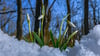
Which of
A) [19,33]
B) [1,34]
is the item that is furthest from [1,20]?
[1,34]

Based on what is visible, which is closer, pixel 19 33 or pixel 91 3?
pixel 19 33

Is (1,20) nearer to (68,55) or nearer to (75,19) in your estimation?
(75,19)

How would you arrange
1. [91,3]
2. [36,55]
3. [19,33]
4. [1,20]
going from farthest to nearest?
[1,20] → [91,3] → [19,33] → [36,55]

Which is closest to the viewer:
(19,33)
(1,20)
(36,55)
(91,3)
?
(36,55)

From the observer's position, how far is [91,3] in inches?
345

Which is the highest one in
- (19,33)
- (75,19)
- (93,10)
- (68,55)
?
(68,55)

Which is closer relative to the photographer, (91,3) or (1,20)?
(91,3)

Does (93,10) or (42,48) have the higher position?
(42,48)

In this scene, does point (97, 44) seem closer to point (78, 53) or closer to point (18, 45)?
point (78, 53)

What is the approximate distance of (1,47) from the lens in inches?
14.5

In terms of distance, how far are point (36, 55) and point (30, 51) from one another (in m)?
0.02

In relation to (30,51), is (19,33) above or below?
below

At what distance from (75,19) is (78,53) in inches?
378

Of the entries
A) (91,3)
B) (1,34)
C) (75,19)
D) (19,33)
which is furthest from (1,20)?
(1,34)
